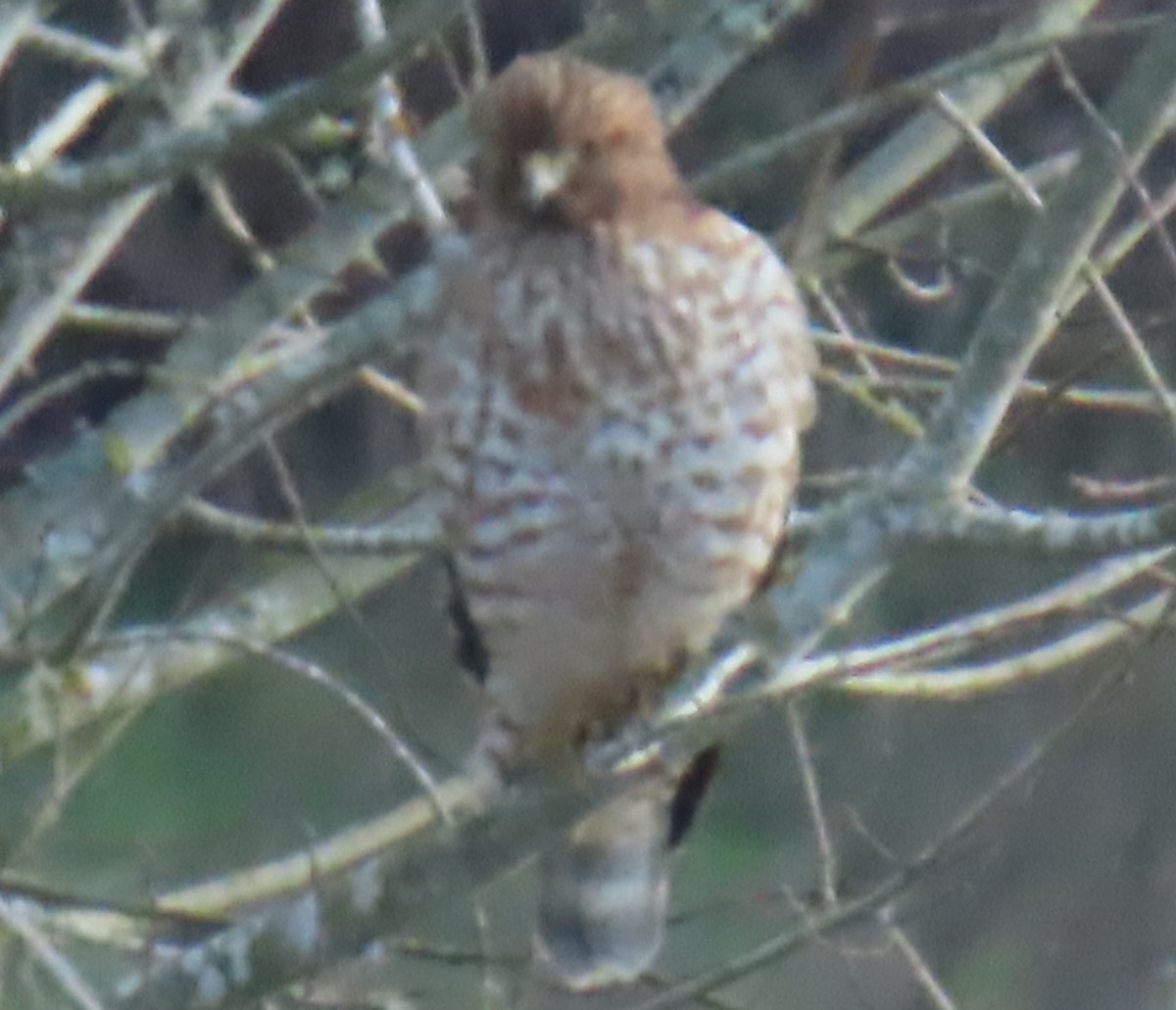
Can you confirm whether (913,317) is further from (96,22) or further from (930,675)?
(930,675)

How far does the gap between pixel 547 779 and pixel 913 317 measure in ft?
13.5

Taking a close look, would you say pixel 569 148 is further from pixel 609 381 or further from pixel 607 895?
pixel 607 895

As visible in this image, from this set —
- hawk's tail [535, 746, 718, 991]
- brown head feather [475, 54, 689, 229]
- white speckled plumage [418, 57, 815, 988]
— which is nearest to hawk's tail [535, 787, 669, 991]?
hawk's tail [535, 746, 718, 991]

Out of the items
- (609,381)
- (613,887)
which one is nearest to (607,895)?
(613,887)

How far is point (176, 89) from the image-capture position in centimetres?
424

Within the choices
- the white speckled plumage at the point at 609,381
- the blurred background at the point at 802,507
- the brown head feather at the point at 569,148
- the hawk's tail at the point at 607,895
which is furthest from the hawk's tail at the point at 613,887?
the brown head feather at the point at 569,148

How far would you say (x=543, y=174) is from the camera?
3.73m

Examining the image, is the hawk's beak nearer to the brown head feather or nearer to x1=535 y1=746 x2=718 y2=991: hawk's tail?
the brown head feather

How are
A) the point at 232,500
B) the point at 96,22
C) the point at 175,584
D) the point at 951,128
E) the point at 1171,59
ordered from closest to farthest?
1. the point at 1171,59
2. the point at 951,128
3. the point at 96,22
4. the point at 232,500
5. the point at 175,584

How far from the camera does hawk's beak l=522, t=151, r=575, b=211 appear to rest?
3.73 metres

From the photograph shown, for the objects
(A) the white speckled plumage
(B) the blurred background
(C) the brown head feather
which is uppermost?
(C) the brown head feather

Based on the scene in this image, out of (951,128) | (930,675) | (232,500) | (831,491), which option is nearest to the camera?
(930,675)

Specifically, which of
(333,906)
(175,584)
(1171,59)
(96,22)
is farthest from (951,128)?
(175,584)

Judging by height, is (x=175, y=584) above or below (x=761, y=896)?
below
